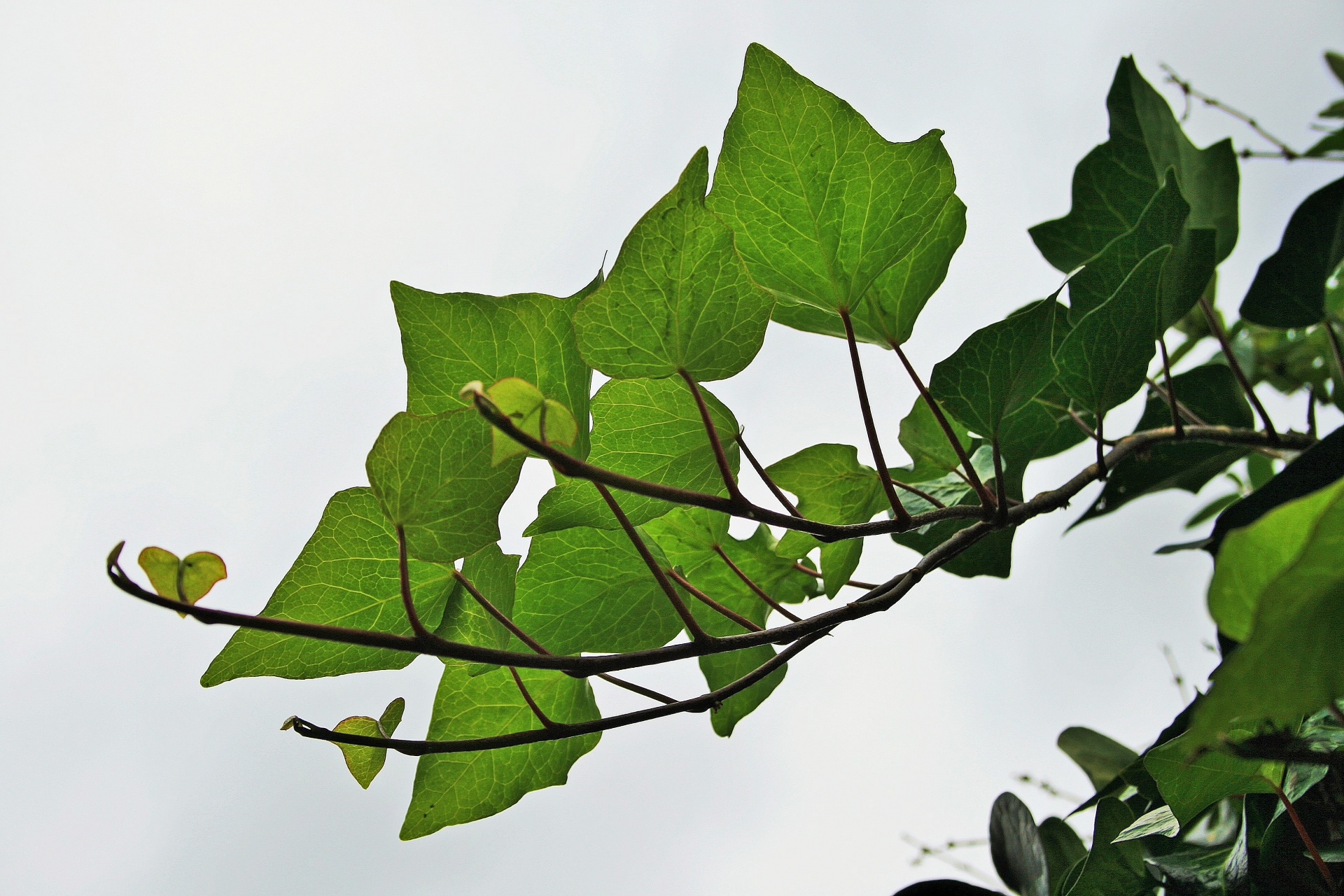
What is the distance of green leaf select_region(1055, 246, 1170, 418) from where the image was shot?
0.80 ft

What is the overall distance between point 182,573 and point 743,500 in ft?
0.35

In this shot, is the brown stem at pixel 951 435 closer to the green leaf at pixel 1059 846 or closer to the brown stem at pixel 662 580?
the brown stem at pixel 662 580

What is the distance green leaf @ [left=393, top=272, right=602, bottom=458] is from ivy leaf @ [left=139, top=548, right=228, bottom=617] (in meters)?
0.07

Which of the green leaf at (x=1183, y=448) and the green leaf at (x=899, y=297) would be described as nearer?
the green leaf at (x=899, y=297)

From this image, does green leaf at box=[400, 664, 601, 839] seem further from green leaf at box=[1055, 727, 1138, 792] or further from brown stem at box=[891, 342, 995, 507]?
green leaf at box=[1055, 727, 1138, 792]

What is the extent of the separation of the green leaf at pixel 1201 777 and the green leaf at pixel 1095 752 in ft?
0.75

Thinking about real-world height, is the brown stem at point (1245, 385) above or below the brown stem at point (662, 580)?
above

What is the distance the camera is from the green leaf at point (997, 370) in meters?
0.22

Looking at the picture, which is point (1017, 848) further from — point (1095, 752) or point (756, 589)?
point (756, 589)

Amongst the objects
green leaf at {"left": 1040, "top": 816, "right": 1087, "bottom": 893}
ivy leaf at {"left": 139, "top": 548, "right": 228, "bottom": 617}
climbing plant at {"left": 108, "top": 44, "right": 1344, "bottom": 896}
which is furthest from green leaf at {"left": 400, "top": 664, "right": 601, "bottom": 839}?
green leaf at {"left": 1040, "top": 816, "right": 1087, "bottom": 893}

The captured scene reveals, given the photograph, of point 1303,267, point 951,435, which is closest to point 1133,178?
point 1303,267

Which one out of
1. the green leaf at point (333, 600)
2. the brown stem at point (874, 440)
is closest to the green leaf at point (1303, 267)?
the brown stem at point (874, 440)

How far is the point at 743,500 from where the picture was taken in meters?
0.18

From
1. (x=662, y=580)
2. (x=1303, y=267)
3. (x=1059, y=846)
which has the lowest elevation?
(x=1059, y=846)
